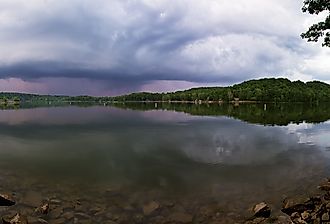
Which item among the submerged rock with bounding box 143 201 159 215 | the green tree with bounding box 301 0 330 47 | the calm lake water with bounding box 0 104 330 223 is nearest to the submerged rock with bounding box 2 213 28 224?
the calm lake water with bounding box 0 104 330 223

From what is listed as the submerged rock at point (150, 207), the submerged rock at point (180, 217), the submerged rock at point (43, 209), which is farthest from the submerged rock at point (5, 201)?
the submerged rock at point (180, 217)

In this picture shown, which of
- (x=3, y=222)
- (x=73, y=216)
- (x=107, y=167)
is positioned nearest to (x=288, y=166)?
(x=107, y=167)

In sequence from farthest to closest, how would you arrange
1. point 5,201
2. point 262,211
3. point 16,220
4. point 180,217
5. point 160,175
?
1. point 160,175
2. point 5,201
3. point 180,217
4. point 262,211
5. point 16,220

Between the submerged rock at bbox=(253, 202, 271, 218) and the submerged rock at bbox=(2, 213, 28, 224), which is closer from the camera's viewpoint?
the submerged rock at bbox=(2, 213, 28, 224)

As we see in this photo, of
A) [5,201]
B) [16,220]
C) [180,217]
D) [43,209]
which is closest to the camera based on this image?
[16,220]

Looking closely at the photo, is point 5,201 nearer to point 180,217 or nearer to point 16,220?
point 16,220

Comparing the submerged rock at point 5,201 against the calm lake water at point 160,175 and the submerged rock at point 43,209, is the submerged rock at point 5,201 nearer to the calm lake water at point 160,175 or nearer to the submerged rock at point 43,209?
the calm lake water at point 160,175

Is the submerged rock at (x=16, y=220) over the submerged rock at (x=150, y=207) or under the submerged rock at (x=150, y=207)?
over

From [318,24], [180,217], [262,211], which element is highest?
[318,24]

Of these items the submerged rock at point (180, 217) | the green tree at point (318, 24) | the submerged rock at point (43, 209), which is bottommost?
the submerged rock at point (180, 217)

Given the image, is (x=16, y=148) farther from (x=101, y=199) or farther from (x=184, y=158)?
(x=101, y=199)

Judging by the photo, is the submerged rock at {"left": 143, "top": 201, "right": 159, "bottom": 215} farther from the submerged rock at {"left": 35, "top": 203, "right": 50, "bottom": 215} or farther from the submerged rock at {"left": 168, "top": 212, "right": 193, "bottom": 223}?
the submerged rock at {"left": 35, "top": 203, "right": 50, "bottom": 215}

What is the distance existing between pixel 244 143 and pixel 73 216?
27.9 meters

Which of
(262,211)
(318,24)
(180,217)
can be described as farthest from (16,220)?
(318,24)
